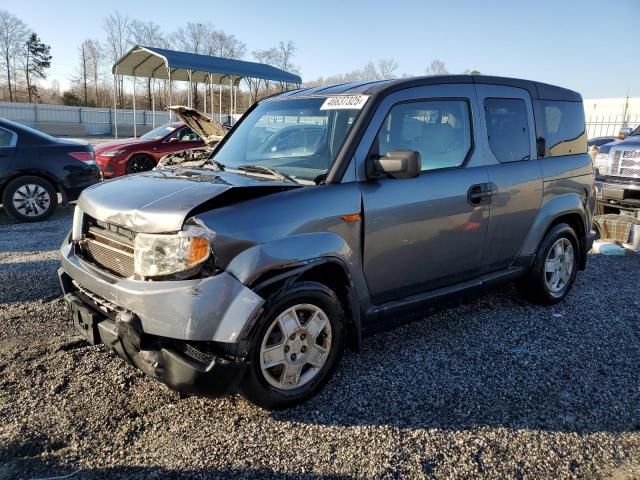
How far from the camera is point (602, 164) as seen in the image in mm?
8883

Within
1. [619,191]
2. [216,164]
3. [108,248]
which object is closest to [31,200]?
[216,164]

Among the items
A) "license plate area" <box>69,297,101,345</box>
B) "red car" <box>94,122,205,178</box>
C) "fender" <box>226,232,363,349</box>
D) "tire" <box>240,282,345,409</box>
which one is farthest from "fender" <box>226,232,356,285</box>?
"red car" <box>94,122,205,178</box>

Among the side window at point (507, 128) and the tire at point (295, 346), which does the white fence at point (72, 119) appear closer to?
the side window at point (507, 128)

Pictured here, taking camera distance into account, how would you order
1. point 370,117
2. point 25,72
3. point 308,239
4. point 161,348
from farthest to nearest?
point 25,72, point 370,117, point 308,239, point 161,348

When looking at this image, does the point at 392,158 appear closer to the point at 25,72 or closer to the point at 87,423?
the point at 87,423

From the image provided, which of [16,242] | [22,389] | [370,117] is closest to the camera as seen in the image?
[22,389]

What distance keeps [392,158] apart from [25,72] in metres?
71.7

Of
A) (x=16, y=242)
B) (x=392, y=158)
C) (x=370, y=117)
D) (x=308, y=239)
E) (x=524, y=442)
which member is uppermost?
(x=370, y=117)

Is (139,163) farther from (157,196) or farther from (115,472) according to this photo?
(115,472)

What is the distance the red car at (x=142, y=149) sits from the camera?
40.9ft

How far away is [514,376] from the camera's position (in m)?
3.62

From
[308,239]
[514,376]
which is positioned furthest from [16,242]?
[514,376]

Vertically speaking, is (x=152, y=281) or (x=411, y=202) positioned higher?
(x=411, y=202)

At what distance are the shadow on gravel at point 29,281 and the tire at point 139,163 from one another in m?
7.15
